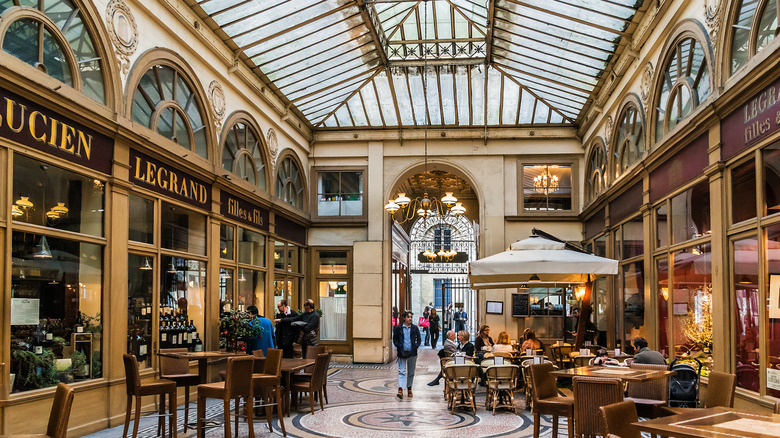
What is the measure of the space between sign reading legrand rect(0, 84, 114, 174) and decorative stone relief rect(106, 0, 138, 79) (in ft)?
3.76

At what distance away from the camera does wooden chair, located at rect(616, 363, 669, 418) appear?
683 centimetres

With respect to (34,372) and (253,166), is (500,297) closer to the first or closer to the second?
(253,166)

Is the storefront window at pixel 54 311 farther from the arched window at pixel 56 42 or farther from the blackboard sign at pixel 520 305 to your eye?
the blackboard sign at pixel 520 305

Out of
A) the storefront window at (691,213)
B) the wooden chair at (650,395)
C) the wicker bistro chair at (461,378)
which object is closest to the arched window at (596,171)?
the storefront window at (691,213)

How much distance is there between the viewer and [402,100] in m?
17.6

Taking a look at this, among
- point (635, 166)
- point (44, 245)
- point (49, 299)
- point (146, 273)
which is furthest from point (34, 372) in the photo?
point (635, 166)

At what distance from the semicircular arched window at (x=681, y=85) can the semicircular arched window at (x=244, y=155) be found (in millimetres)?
7443

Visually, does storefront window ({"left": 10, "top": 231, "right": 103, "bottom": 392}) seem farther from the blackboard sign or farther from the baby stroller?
Result: the blackboard sign

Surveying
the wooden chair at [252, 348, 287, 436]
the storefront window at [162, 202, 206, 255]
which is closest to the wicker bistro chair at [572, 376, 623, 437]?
the wooden chair at [252, 348, 287, 436]

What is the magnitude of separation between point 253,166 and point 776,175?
10076 mm

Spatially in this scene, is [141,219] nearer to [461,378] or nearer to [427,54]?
[461,378]

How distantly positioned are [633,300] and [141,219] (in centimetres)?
825

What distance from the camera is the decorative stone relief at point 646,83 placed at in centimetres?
1115

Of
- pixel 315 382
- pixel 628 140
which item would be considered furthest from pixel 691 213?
pixel 315 382
